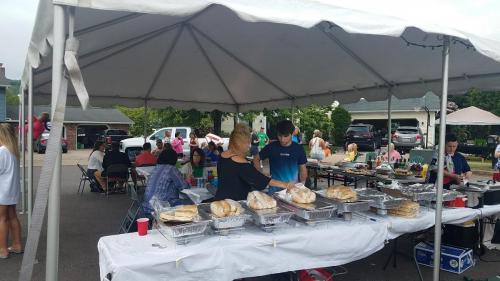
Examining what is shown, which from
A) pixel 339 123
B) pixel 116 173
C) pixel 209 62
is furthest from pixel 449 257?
pixel 339 123

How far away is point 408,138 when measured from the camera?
22.1 m

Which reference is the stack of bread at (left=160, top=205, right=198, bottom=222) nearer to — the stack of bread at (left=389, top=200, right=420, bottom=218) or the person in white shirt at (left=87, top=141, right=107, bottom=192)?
the stack of bread at (left=389, top=200, right=420, bottom=218)

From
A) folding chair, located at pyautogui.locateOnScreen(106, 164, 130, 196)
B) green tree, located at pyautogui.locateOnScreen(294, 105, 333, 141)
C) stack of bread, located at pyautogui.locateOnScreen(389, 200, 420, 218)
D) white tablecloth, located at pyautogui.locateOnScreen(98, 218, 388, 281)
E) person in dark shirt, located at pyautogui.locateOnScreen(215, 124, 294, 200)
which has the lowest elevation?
folding chair, located at pyautogui.locateOnScreen(106, 164, 130, 196)

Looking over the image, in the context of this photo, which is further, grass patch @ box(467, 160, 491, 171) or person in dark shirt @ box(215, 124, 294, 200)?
grass patch @ box(467, 160, 491, 171)

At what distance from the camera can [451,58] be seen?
4629 millimetres

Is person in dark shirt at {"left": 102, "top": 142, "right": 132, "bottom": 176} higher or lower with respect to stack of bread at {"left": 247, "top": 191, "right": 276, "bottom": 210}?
lower

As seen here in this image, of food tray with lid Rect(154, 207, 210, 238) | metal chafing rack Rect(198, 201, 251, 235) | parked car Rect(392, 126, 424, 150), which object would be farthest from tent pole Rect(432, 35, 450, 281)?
parked car Rect(392, 126, 424, 150)

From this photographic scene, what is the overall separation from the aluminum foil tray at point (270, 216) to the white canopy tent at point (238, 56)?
4.14ft

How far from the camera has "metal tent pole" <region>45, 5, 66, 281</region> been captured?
2.08m

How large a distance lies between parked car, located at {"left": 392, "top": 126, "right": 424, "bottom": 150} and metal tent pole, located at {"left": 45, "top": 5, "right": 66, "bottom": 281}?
22295mm

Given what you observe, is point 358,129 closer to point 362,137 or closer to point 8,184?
point 362,137

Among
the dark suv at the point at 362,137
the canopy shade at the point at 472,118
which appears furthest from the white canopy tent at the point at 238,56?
the dark suv at the point at 362,137

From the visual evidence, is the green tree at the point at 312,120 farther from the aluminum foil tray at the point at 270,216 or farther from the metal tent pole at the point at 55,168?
the metal tent pole at the point at 55,168

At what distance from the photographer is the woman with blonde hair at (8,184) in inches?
166
